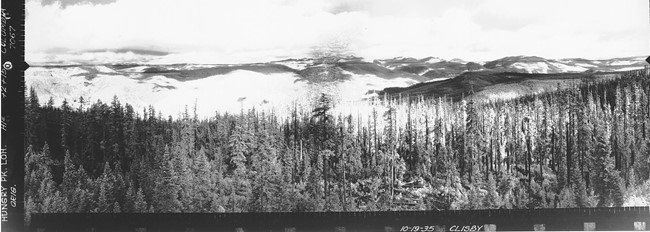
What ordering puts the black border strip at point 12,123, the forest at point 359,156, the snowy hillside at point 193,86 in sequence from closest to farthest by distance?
the black border strip at point 12,123
the forest at point 359,156
the snowy hillside at point 193,86

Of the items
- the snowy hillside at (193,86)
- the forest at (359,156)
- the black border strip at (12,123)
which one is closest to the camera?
the black border strip at (12,123)

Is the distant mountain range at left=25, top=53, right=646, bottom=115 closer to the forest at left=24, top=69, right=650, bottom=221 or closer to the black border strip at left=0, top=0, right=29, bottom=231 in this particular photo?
the forest at left=24, top=69, right=650, bottom=221

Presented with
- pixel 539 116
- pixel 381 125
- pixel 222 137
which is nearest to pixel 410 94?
pixel 381 125

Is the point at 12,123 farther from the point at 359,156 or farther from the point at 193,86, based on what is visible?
the point at 359,156

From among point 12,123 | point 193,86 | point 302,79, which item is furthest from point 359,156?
point 12,123

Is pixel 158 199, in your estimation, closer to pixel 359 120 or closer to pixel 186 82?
pixel 186 82

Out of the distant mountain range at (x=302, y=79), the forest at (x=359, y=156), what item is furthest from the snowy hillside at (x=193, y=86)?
the forest at (x=359, y=156)

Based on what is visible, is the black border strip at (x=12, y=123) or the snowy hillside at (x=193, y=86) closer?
the black border strip at (x=12, y=123)

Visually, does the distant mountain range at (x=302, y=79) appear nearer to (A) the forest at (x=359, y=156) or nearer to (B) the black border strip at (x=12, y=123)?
(A) the forest at (x=359, y=156)
